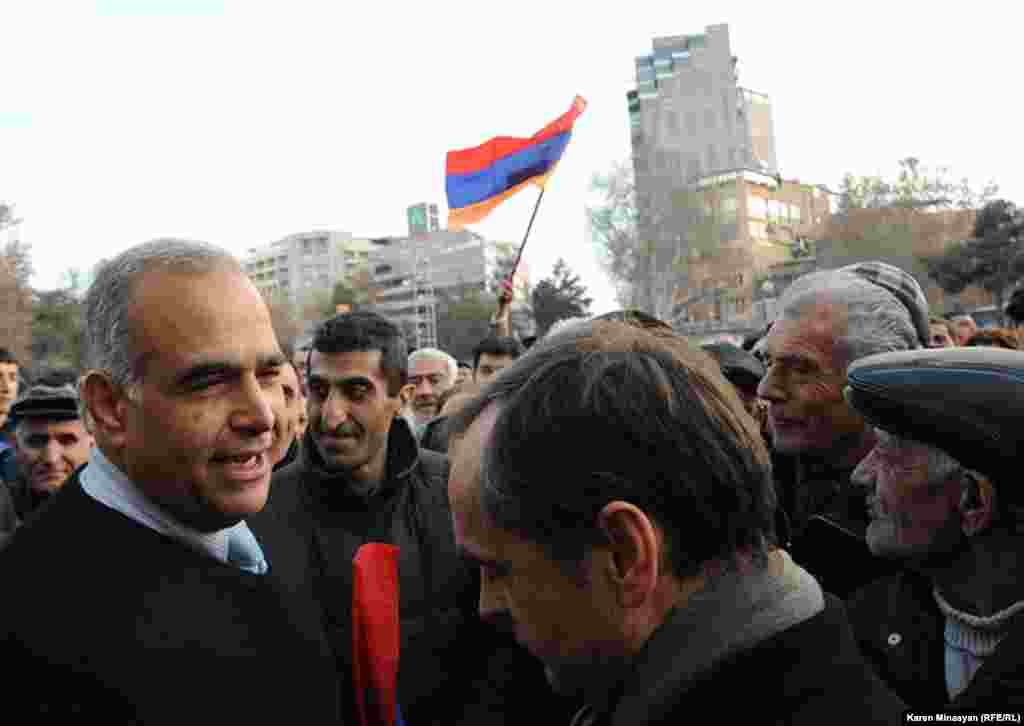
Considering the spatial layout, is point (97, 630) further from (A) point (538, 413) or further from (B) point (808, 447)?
(B) point (808, 447)

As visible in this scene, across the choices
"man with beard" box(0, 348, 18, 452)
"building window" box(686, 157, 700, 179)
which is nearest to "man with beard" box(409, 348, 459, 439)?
"man with beard" box(0, 348, 18, 452)

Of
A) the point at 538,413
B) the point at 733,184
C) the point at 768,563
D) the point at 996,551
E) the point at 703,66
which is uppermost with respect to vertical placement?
the point at 703,66

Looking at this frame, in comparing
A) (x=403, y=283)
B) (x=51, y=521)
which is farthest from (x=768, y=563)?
(x=403, y=283)

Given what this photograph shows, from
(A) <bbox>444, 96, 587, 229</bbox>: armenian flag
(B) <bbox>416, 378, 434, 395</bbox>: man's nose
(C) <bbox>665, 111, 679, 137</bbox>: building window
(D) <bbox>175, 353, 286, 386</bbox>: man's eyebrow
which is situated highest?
(C) <bbox>665, 111, 679, 137</bbox>: building window

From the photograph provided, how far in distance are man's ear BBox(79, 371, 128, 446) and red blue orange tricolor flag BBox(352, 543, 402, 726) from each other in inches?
42.9

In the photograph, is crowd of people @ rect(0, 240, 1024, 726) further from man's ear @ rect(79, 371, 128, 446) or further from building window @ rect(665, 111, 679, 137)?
building window @ rect(665, 111, 679, 137)

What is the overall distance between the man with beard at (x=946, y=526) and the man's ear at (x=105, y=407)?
4.20 ft

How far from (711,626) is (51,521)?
115 centimetres

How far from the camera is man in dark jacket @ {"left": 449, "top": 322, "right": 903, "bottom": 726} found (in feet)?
3.75

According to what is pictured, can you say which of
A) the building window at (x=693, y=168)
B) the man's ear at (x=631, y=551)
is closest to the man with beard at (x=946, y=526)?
the man's ear at (x=631, y=551)

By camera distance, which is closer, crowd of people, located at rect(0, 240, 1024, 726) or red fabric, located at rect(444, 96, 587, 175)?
crowd of people, located at rect(0, 240, 1024, 726)

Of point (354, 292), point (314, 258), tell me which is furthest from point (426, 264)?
point (314, 258)

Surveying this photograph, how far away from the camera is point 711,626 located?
3.88 ft

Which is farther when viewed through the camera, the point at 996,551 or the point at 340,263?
the point at 340,263
